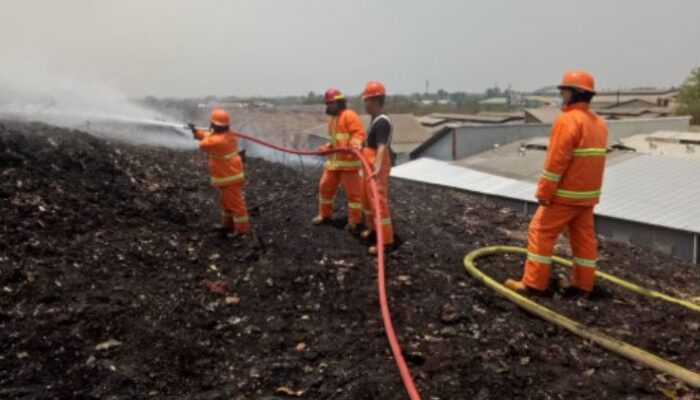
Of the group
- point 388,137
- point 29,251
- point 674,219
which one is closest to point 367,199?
point 388,137

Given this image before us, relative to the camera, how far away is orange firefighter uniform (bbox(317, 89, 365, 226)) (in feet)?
22.8

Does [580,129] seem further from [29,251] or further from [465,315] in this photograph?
[29,251]

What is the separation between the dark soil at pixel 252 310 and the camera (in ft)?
13.9

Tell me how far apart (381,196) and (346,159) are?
768mm

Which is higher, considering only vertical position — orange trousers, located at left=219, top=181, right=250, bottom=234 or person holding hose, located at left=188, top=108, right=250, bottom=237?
person holding hose, located at left=188, top=108, right=250, bottom=237

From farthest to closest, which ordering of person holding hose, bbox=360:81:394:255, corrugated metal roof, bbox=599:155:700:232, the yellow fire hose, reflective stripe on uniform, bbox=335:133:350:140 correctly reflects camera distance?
corrugated metal roof, bbox=599:155:700:232
reflective stripe on uniform, bbox=335:133:350:140
person holding hose, bbox=360:81:394:255
the yellow fire hose

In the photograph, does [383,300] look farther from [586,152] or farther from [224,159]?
[224,159]

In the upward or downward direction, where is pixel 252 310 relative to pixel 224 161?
downward

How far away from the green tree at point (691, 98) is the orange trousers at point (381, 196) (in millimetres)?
38509

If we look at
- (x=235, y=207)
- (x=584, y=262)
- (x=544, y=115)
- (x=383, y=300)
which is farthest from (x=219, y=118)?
(x=544, y=115)

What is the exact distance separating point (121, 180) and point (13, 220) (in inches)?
82.2

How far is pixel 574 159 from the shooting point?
5383 millimetres

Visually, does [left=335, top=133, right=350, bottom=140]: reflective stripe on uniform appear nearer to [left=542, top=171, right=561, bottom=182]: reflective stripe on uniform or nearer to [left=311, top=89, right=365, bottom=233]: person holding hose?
[left=311, top=89, right=365, bottom=233]: person holding hose

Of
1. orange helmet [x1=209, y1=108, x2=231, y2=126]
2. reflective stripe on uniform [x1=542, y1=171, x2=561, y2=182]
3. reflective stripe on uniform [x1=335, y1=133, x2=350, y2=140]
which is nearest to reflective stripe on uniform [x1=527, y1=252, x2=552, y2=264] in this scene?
reflective stripe on uniform [x1=542, y1=171, x2=561, y2=182]
